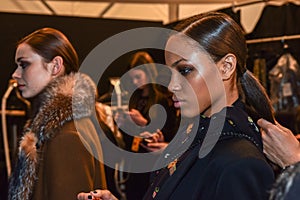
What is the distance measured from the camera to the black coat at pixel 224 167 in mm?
1242

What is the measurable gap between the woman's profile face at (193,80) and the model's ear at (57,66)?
0.77 meters

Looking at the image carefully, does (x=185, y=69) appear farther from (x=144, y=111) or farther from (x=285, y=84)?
(x=285, y=84)

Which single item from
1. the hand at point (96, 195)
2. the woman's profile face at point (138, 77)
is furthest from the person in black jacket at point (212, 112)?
the woman's profile face at point (138, 77)

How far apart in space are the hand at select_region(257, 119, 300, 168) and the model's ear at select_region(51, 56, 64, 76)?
89cm

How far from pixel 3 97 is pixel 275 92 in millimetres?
1984

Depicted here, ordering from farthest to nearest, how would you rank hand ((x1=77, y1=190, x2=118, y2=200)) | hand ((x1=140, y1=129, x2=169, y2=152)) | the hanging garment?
the hanging garment
hand ((x1=140, y1=129, x2=169, y2=152))
hand ((x1=77, y1=190, x2=118, y2=200))

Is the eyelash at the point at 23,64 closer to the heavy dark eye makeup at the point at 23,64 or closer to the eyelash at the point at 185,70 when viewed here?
the heavy dark eye makeup at the point at 23,64

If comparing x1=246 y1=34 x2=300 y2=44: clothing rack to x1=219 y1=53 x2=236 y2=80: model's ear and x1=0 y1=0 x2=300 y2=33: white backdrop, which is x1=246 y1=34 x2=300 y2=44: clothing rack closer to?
x1=0 y1=0 x2=300 y2=33: white backdrop

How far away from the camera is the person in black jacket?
4.19ft

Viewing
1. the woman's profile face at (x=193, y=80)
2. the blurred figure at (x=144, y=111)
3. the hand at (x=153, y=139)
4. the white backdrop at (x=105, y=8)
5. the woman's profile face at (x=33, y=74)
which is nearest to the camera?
the woman's profile face at (x=193, y=80)

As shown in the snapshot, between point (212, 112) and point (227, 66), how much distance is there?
12 centimetres

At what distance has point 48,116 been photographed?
2018 millimetres

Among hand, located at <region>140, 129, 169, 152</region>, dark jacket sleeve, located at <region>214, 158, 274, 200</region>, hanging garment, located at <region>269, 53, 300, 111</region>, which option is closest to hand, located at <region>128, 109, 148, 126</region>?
hand, located at <region>140, 129, 169, 152</region>

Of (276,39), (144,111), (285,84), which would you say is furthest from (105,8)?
(285,84)
